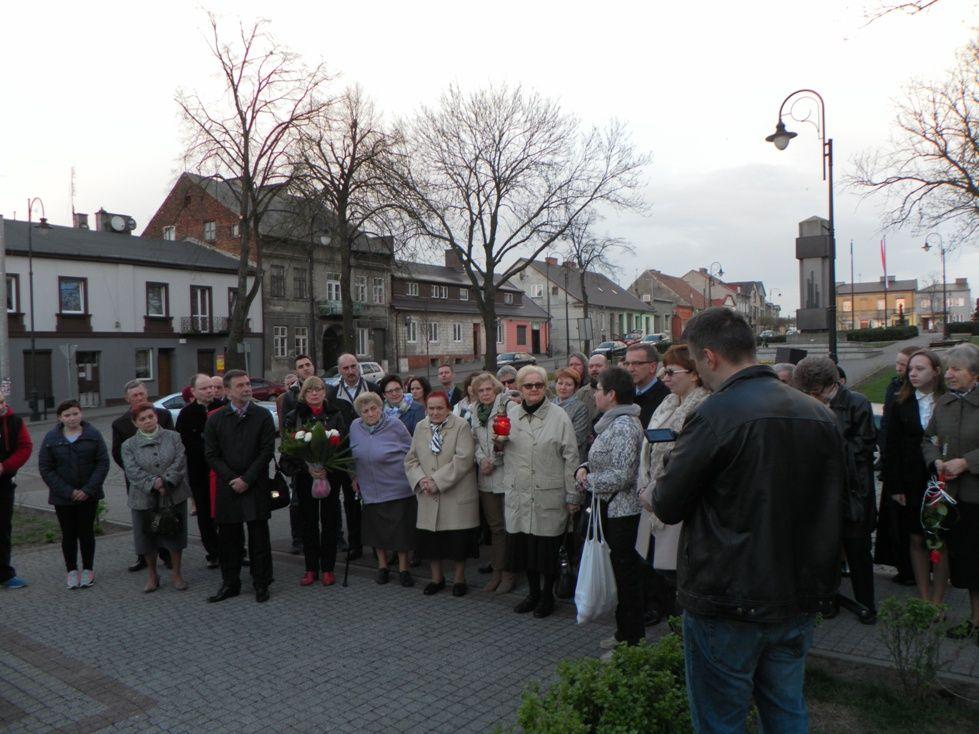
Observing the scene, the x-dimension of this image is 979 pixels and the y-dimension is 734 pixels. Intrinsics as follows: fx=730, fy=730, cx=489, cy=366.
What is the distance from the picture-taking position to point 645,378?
6117 millimetres

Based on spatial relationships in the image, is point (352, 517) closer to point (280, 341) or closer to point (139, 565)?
point (139, 565)

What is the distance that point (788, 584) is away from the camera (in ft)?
8.16

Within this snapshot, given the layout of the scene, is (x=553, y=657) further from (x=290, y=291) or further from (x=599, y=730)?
(x=290, y=291)

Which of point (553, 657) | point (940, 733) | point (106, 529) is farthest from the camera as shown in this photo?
point (106, 529)

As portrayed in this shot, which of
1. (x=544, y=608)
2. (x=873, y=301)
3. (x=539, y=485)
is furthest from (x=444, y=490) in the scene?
(x=873, y=301)

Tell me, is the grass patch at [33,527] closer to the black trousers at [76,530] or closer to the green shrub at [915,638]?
the black trousers at [76,530]

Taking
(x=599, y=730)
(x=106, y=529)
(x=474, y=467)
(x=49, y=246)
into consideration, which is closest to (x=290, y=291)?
(x=49, y=246)

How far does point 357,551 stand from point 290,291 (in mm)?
42457

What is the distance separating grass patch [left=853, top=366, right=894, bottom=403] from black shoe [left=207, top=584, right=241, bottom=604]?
55.4 feet

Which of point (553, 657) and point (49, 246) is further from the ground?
point (49, 246)

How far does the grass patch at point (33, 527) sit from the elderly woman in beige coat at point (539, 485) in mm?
6821

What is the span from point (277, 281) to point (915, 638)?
47.0 metres

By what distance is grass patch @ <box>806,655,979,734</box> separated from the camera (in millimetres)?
3906

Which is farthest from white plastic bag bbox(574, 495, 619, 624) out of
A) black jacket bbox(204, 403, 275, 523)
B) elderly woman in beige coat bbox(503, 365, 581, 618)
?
black jacket bbox(204, 403, 275, 523)
